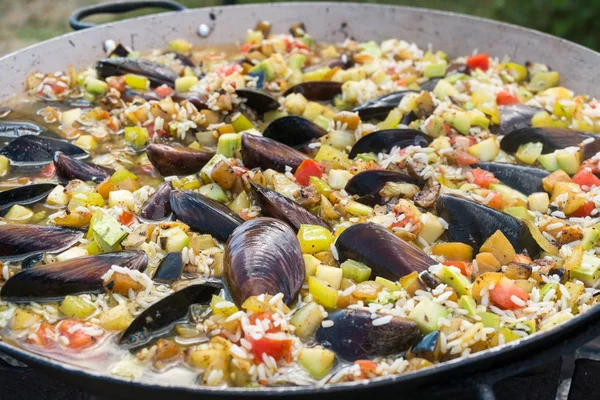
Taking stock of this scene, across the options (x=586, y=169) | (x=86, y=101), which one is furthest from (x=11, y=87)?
(x=586, y=169)

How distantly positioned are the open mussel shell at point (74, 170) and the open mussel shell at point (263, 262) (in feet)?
3.66

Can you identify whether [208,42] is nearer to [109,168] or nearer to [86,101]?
[86,101]

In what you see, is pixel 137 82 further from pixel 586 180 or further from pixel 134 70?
pixel 586 180

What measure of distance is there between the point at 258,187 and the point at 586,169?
1.82 meters

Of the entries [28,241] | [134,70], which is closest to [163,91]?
[134,70]

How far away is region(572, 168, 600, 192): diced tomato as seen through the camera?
3513mm

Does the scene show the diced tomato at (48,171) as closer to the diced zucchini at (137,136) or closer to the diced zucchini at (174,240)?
the diced zucchini at (137,136)

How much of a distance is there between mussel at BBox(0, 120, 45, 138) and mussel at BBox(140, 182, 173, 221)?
48.5 inches

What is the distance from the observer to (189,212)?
307 centimetres

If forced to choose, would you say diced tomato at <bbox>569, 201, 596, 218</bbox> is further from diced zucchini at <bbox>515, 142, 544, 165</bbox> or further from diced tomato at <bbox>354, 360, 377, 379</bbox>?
diced tomato at <bbox>354, 360, 377, 379</bbox>

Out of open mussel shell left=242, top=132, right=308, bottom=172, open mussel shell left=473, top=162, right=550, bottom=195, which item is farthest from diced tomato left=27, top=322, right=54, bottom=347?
open mussel shell left=473, top=162, right=550, bottom=195

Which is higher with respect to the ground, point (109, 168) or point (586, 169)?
point (586, 169)

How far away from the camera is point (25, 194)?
11.0 feet

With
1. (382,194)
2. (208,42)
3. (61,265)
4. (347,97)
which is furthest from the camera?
(208,42)
